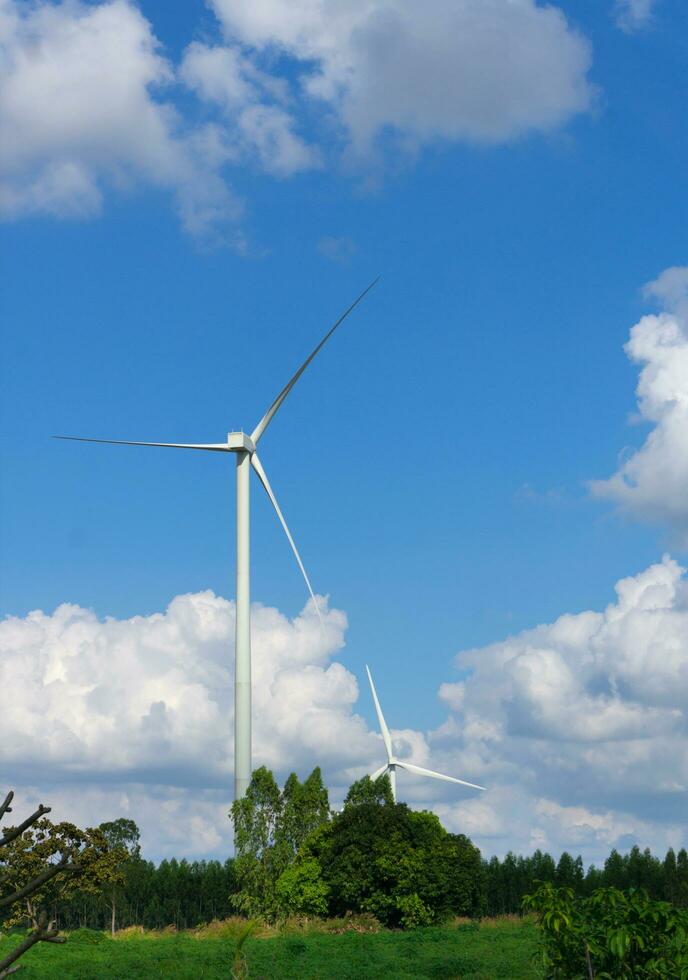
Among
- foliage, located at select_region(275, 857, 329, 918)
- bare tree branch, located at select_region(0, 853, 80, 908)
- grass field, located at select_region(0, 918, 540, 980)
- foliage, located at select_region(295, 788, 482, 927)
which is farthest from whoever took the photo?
foliage, located at select_region(275, 857, 329, 918)

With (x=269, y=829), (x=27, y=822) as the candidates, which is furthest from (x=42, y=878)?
(x=269, y=829)

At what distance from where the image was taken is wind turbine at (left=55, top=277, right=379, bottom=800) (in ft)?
194

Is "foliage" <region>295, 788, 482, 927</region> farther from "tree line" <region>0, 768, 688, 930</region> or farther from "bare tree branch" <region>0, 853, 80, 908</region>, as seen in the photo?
"bare tree branch" <region>0, 853, 80, 908</region>

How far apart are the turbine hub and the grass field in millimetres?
27618

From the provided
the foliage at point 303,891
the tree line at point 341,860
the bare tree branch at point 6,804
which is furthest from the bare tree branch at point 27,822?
the foliage at point 303,891

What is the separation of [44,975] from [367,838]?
22.2m

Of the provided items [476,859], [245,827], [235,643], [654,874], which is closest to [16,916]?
[245,827]

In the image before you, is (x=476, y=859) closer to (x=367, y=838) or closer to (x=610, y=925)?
(x=367, y=838)

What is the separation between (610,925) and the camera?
14.0 metres

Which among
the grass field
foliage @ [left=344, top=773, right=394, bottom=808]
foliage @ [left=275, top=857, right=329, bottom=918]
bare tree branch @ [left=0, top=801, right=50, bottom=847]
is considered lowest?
the grass field

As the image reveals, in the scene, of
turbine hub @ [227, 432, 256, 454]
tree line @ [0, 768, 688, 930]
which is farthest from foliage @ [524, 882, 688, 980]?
turbine hub @ [227, 432, 256, 454]

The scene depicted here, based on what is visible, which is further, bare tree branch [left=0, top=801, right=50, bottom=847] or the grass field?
the grass field

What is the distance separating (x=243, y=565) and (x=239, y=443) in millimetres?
7700

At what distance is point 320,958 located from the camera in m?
37.5
